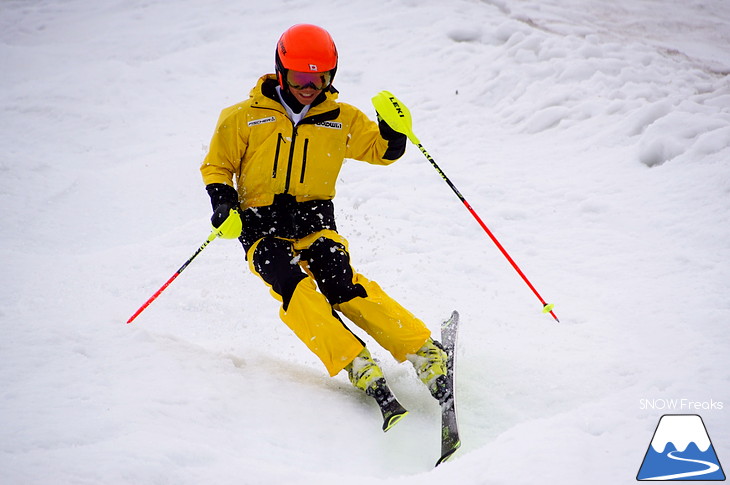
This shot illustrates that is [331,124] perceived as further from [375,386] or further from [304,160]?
[375,386]

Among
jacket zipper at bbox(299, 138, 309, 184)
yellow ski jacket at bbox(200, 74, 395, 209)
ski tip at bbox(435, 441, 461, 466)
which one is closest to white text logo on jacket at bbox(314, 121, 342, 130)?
yellow ski jacket at bbox(200, 74, 395, 209)

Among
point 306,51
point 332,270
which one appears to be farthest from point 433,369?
point 306,51

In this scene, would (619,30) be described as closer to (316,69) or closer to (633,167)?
(633,167)

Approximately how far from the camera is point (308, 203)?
Result: 3.76 metres

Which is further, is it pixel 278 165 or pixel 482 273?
pixel 482 273

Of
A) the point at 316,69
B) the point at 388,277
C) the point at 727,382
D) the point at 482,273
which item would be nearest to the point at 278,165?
the point at 316,69

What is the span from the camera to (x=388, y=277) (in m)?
5.09

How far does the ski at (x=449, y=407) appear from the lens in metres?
2.91

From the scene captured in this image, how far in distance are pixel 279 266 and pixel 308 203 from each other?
522 mm

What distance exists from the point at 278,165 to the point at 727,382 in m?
2.65

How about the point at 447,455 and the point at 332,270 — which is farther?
the point at 332,270

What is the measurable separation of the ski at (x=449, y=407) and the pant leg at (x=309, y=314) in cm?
55

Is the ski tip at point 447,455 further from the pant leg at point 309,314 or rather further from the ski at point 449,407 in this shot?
the pant leg at point 309,314

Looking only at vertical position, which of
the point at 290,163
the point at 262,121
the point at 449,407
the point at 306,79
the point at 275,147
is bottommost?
the point at 449,407
